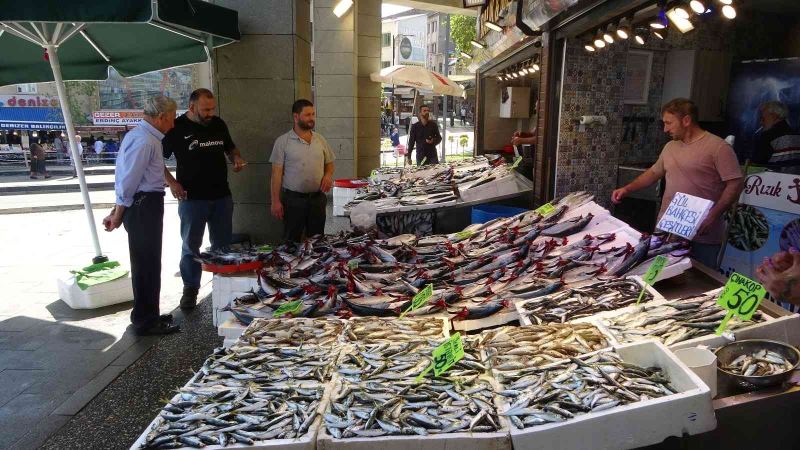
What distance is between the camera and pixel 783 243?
562 centimetres

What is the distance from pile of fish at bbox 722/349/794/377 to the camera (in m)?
2.50

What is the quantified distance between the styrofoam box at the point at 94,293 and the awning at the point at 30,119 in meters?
26.0

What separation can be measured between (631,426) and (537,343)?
74 cm

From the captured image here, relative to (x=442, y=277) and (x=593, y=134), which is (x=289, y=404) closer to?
(x=442, y=277)

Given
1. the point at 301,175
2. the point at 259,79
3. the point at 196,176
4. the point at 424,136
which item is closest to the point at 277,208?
the point at 301,175

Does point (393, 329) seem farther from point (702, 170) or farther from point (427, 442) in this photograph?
point (702, 170)

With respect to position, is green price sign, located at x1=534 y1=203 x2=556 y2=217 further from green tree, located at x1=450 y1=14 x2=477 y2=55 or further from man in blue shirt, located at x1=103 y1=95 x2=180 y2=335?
green tree, located at x1=450 y1=14 x2=477 y2=55

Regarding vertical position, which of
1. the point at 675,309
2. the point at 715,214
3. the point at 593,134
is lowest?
the point at 675,309

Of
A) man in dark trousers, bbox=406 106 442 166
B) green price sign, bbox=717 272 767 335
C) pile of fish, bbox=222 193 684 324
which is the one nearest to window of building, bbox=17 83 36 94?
man in dark trousers, bbox=406 106 442 166

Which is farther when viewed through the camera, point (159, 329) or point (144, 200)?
point (159, 329)

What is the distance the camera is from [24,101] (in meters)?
29.6

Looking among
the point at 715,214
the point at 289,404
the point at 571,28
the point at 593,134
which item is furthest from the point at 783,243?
the point at 289,404

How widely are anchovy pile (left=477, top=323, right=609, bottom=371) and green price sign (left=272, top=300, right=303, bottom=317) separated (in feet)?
4.30

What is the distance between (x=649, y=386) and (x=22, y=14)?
5244 millimetres
